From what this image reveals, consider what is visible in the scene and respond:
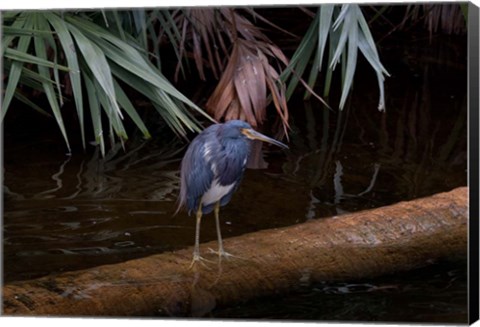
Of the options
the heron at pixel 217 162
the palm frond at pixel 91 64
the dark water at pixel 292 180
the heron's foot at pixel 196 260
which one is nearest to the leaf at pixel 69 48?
the palm frond at pixel 91 64

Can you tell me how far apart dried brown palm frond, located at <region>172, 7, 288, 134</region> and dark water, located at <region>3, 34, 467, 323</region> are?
224 millimetres

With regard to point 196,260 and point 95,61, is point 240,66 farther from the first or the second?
point 196,260

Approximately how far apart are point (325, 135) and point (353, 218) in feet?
3.63

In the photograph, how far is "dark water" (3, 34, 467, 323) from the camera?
11.5ft

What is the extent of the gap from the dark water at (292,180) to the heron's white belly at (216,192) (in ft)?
1.09

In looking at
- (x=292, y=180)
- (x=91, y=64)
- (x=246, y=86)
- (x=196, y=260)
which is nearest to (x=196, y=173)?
(x=196, y=260)

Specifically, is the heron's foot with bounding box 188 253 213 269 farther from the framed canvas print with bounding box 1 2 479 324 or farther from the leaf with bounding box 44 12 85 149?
the leaf with bounding box 44 12 85 149

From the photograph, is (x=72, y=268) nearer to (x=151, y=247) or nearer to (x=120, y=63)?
(x=151, y=247)

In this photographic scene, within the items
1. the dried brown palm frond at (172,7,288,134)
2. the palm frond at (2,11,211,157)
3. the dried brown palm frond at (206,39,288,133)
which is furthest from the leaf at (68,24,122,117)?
the dried brown palm frond at (206,39,288,133)

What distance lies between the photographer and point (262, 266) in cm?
316

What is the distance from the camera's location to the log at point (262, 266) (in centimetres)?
299

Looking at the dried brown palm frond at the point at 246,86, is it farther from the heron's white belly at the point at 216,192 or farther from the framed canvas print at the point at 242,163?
the heron's white belly at the point at 216,192

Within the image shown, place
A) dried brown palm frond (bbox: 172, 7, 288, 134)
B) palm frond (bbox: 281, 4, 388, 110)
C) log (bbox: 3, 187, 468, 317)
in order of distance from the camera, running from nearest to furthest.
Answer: log (bbox: 3, 187, 468, 317) < palm frond (bbox: 281, 4, 388, 110) < dried brown palm frond (bbox: 172, 7, 288, 134)

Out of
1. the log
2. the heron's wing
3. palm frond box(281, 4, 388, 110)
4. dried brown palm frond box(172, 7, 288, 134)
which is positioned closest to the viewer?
the log
